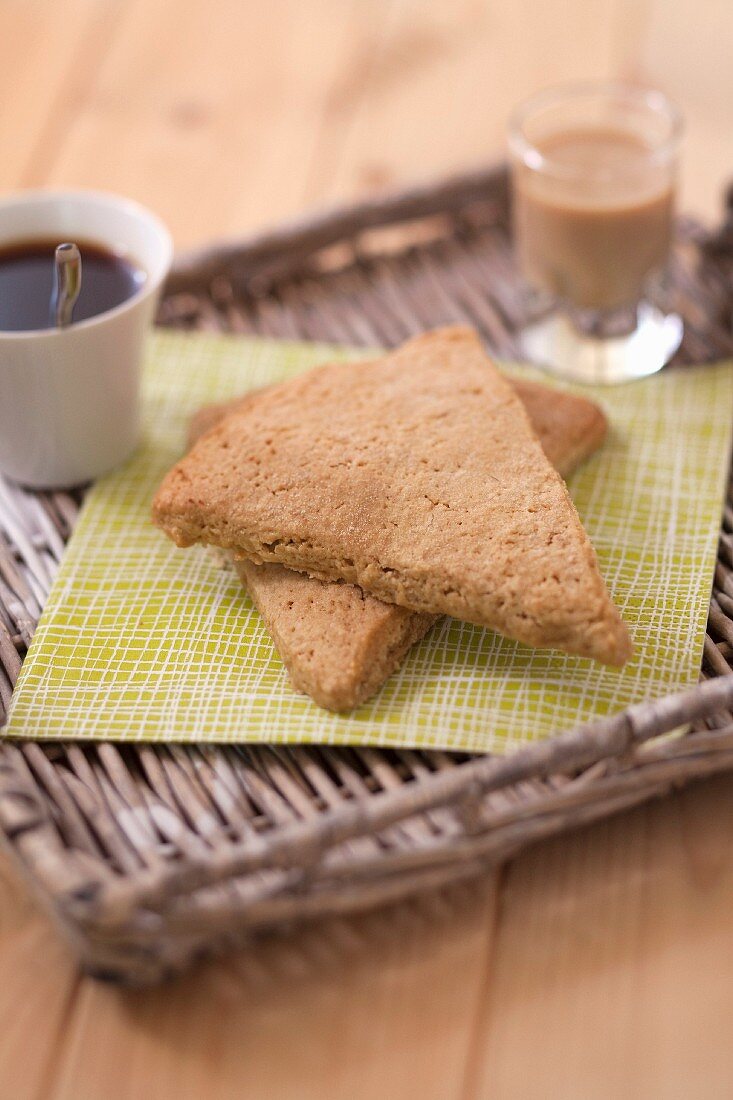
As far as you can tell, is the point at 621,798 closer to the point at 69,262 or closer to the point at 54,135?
the point at 69,262

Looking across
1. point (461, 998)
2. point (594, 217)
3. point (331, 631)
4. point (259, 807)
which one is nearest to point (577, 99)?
point (594, 217)

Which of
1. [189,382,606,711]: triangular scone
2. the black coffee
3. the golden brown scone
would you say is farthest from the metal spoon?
[189,382,606,711]: triangular scone

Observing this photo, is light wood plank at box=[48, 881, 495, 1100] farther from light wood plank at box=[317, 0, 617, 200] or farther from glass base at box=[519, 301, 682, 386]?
light wood plank at box=[317, 0, 617, 200]

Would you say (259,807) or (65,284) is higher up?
(65,284)

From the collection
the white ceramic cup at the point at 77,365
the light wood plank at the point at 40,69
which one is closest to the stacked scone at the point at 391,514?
the white ceramic cup at the point at 77,365

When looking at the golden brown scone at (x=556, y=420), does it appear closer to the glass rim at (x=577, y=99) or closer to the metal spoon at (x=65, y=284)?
the metal spoon at (x=65, y=284)

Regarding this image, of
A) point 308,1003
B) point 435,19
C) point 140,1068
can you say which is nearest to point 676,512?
point 308,1003

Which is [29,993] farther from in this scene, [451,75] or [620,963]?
[451,75]
